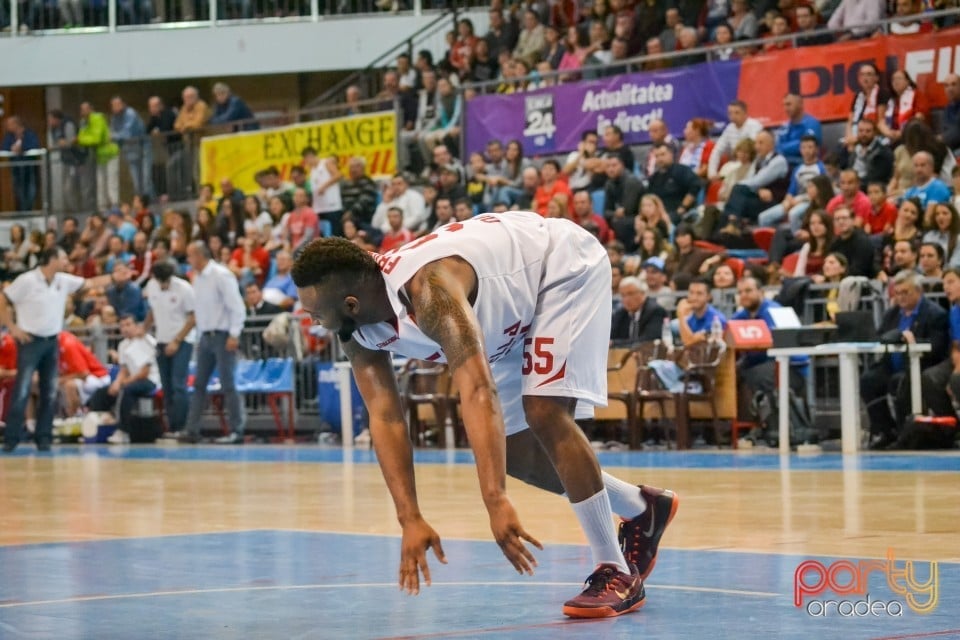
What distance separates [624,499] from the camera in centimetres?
570

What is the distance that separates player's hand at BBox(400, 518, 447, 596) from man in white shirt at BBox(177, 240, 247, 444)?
13.8 meters

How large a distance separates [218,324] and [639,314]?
520cm

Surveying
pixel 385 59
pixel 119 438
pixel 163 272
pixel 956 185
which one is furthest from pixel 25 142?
pixel 956 185

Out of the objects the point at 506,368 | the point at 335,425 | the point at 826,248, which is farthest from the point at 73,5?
the point at 506,368

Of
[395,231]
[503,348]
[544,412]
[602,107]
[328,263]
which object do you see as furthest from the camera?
[395,231]

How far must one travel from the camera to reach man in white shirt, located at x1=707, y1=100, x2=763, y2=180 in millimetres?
17406

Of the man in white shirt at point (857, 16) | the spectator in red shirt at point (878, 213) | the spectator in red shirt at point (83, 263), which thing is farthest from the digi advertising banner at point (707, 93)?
the spectator in red shirt at point (83, 263)

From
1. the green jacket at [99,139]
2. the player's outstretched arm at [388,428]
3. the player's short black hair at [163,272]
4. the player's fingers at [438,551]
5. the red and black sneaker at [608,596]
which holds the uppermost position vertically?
the green jacket at [99,139]

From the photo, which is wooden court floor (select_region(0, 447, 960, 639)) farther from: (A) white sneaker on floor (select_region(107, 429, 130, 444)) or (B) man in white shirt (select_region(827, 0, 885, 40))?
(A) white sneaker on floor (select_region(107, 429, 130, 444))

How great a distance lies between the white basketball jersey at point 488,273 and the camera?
484cm

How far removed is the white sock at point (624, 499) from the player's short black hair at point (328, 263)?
1407 millimetres

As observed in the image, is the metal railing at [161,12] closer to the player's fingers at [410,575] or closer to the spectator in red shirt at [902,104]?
the spectator in red shirt at [902,104]

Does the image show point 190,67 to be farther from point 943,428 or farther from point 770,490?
point 770,490

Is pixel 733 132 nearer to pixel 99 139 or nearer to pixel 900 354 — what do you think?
pixel 900 354
